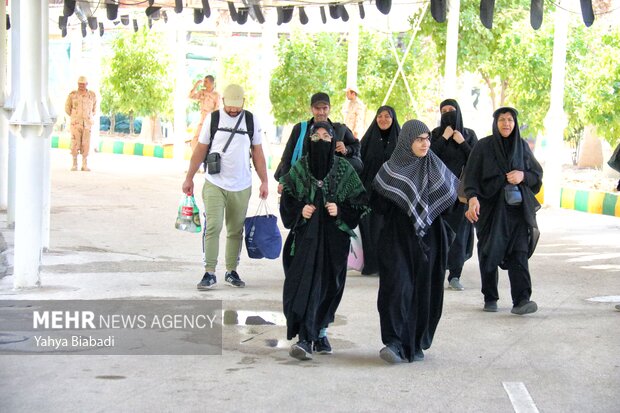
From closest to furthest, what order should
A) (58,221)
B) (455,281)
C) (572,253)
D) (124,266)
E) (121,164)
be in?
(455,281) < (124,266) < (572,253) < (58,221) < (121,164)

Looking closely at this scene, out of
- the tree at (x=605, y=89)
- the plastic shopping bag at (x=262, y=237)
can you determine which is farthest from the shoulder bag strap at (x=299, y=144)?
the tree at (x=605, y=89)

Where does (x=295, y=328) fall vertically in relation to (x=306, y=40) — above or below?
below

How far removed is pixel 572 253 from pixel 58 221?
20.4 feet

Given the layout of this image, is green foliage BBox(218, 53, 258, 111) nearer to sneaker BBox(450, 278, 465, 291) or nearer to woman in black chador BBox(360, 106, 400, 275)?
woman in black chador BBox(360, 106, 400, 275)

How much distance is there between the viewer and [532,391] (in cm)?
625

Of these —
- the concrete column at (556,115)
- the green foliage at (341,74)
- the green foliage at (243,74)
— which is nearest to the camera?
the concrete column at (556,115)

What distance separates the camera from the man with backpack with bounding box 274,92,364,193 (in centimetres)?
894

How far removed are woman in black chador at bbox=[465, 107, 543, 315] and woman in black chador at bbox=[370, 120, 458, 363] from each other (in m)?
1.56

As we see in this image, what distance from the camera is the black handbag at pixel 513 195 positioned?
8602 mm

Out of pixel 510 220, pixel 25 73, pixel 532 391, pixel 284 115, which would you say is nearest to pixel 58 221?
pixel 25 73

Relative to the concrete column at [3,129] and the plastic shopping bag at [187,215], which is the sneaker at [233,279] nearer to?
the plastic shopping bag at [187,215]

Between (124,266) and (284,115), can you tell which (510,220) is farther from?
(284,115)

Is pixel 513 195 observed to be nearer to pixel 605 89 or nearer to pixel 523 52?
pixel 605 89

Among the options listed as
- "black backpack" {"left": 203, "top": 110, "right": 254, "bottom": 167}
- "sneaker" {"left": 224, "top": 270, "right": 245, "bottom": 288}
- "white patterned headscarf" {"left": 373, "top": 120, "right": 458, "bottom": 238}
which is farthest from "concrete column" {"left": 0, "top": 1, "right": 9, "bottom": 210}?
"white patterned headscarf" {"left": 373, "top": 120, "right": 458, "bottom": 238}
